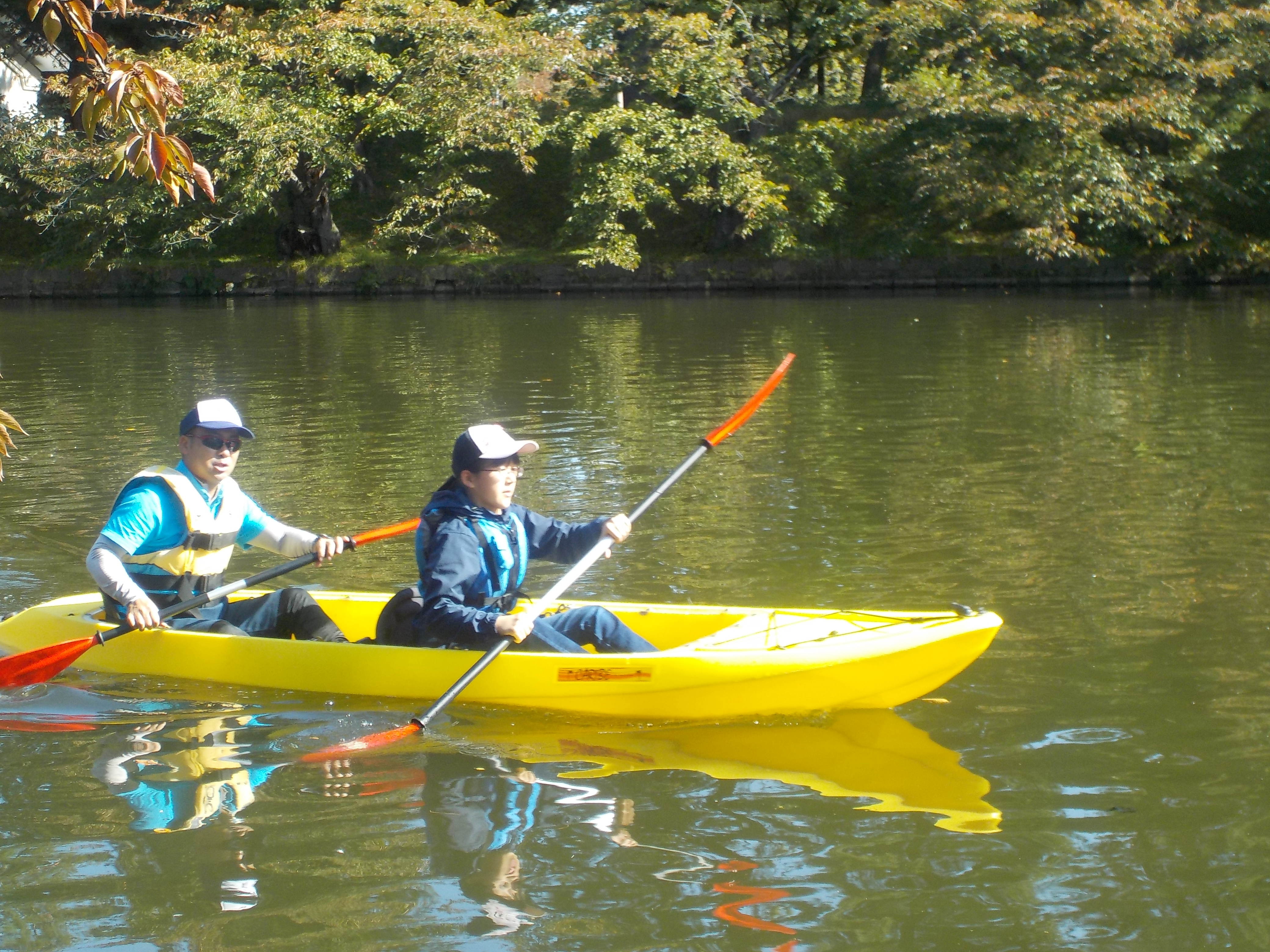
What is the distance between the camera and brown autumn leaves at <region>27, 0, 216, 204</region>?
285 cm

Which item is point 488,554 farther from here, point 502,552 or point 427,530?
point 427,530

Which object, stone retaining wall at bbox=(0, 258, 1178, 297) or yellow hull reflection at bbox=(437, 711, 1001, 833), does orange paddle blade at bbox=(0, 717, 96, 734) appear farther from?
stone retaining wall at bbox=(0, 258, 1178, 297)

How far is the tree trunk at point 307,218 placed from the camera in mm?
28141

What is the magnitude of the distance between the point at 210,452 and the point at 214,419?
0.14 m

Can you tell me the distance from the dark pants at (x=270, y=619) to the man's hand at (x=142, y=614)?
41 cm

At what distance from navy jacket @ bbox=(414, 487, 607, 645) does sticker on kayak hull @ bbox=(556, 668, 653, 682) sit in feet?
0.98

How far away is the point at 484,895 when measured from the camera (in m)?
3.58

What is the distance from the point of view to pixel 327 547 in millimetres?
5340

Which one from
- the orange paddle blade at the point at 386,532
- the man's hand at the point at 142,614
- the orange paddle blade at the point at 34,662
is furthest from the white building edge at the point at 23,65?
the man's hand at the point at 142,614

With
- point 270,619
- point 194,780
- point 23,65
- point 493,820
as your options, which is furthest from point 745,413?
point 23,65

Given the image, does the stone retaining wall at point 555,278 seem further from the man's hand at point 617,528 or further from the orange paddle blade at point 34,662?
the orange paddle blade at point 34,662

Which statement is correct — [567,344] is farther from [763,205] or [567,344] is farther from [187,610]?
[187,610]

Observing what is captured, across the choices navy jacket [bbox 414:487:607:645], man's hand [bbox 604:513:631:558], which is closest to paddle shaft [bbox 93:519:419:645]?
navy jacket [bbox 414:487:607:645]

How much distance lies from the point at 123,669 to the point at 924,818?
328 centimetres
